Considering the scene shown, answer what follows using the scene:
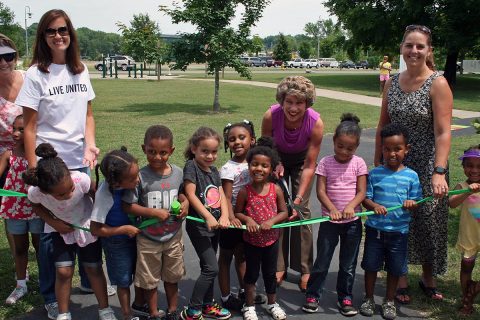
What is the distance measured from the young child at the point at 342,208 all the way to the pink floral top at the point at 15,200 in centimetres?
228

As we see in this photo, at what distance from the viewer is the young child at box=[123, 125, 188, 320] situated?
3.38 metres

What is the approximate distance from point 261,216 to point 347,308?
1043mm

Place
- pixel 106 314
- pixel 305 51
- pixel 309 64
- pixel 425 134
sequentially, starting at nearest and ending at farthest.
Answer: pixel 106 314 < pixel 425 134 < pixel 309 64 < pixel 305 51

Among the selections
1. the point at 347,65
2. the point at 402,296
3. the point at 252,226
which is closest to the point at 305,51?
the point at 347,65

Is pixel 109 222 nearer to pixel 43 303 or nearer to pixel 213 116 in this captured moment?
pixel 43 303

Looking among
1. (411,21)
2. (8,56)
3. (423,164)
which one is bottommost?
(423,164)

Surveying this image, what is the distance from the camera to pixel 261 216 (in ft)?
12.1

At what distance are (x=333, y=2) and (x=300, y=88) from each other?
29.2 meters

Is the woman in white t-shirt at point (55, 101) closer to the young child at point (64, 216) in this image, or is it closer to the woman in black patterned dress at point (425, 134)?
the young child at point (64, 216)

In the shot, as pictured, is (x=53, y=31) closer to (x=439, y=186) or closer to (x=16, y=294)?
(x=16, y=294)

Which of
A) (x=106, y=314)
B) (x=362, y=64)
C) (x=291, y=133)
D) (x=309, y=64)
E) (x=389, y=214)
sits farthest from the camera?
(x=362, y=64)

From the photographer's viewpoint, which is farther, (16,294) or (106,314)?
(16,294)

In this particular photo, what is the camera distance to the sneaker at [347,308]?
3898 mm

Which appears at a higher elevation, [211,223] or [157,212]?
[157,212]
